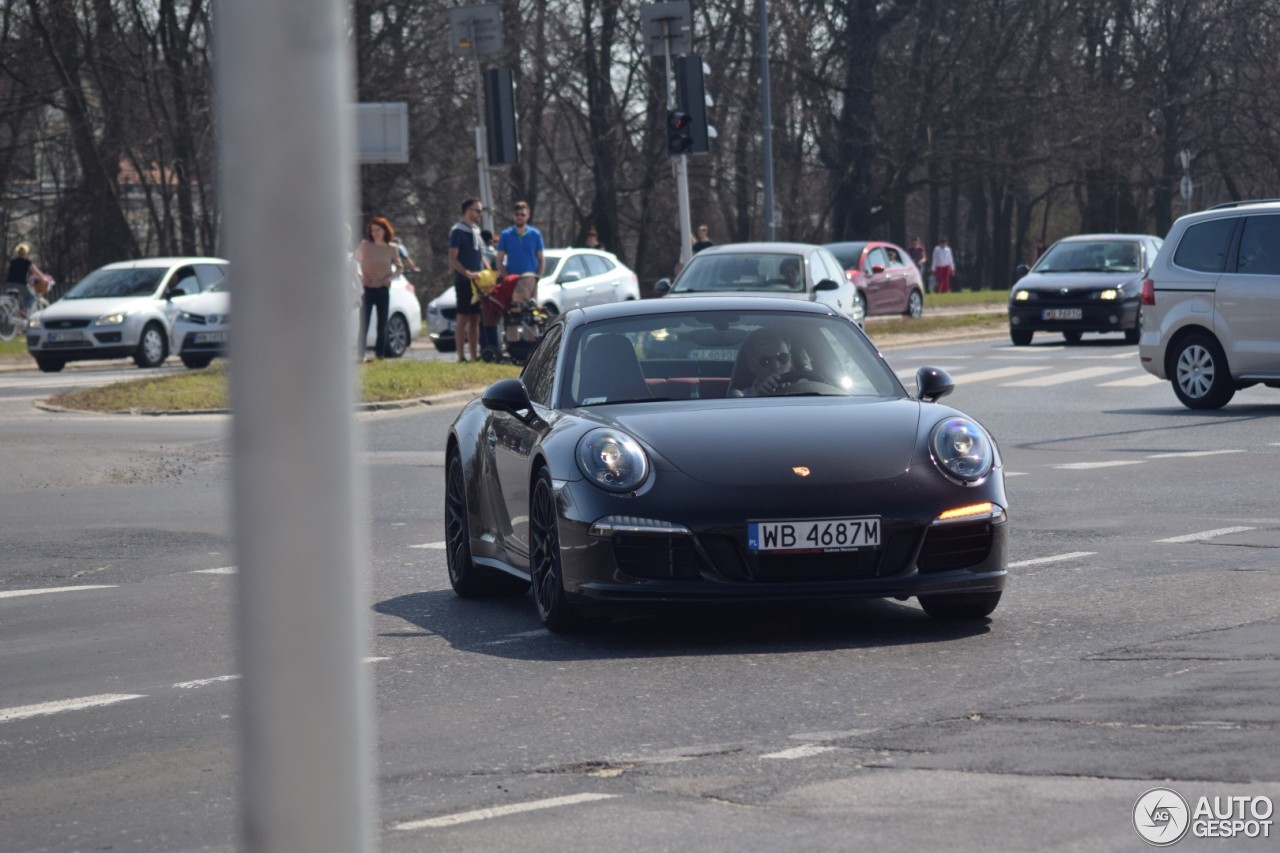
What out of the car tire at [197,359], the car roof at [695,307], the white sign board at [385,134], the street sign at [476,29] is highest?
the street sign at [476,29]

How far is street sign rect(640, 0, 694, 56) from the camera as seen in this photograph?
27.8 metres

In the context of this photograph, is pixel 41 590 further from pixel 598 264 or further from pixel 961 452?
pixel 598 264

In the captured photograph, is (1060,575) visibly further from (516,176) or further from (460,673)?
(516,176)

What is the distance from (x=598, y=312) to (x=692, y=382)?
2.08ft

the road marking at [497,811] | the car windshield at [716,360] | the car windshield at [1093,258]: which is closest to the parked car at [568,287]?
the car windshield at [1093,258]

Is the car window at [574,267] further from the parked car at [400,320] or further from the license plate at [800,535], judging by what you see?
the license plate at [800,535]

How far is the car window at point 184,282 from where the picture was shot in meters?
31.5

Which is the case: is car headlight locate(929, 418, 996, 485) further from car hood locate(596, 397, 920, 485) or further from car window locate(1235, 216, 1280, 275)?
car window locate(1235, 216, 1280, 275)

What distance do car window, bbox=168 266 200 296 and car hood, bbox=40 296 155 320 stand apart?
568 millimetres

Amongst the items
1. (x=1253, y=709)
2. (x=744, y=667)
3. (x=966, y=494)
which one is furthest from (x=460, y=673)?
(x=1253, y=709)

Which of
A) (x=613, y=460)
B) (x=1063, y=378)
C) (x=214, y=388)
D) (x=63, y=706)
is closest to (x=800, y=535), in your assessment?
(x=613, y=460)

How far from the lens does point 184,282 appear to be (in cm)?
3175

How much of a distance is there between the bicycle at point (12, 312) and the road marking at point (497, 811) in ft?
109

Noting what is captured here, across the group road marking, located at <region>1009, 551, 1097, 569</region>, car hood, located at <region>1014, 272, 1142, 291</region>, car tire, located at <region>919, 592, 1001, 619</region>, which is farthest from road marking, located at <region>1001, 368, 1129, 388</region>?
car tire, located at <region>919, 592, 1001, 619</region>
